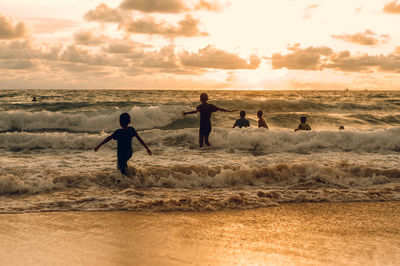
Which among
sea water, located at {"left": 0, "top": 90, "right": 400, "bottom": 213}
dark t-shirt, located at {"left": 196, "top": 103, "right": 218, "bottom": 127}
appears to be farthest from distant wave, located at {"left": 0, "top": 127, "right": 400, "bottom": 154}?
dark t-shirt, located at {"left": 196, "top": 103, "right": 218, "bottom": 127}

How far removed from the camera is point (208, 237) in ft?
14.4

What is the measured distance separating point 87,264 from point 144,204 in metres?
2.20

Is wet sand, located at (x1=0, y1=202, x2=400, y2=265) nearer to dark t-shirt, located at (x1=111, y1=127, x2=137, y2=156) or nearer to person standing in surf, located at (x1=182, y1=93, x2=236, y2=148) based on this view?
dark t-shirt, located at (x1=111, y1=127, x2=137, y2=156)

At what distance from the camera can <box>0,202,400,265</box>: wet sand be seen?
3756 mm

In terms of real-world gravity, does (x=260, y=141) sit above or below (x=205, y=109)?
below

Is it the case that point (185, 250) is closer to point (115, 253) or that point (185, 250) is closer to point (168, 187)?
point (115, 253)

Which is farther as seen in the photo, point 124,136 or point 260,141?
point 260,141

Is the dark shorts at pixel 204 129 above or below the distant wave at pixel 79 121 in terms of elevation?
above

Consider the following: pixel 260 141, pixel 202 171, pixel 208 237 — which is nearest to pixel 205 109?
pixel 260 141

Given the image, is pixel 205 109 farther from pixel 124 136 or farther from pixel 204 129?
pixel 124 136

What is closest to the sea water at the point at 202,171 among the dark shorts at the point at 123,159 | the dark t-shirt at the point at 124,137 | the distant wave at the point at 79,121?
the dark shorts at the point at 123,159

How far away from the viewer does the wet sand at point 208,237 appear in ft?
12.3

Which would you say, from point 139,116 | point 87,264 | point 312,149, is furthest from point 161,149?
point 139,116

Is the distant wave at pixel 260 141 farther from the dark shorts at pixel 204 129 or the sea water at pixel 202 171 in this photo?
the dark shorts at pixel 204 129
